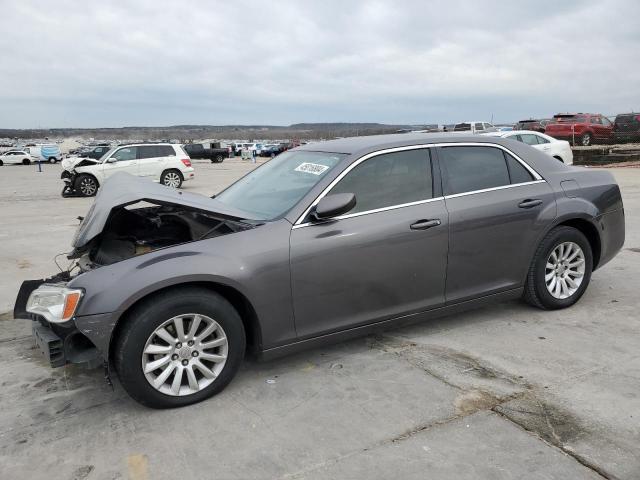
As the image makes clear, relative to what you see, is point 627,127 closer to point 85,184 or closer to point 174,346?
point 85,184

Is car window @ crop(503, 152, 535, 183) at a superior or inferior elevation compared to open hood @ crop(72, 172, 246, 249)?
superior

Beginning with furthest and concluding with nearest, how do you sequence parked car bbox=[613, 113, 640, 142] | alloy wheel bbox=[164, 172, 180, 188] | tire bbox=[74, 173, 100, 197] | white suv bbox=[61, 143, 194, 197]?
parked car bbox=[613, 113, 640, 142]
alloy wheel bbox=[164, 172, 180, 188]
white suv bbox=[61, 143, 194, 197]
tire bbox=[74, 173, 100, 197]

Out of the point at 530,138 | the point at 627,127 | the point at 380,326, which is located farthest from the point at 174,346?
the point at 627,127

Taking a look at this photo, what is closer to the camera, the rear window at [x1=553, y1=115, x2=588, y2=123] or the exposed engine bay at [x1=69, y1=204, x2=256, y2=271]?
the exposed engine bay at [x1=69, y1=204, x2=256, y2=271]

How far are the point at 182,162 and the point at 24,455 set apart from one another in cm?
1601

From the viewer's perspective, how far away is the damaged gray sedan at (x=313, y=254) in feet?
10.2

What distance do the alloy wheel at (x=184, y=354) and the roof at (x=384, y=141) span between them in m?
1.67

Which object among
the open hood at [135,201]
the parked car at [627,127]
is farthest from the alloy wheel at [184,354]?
the parked car at [627,127]

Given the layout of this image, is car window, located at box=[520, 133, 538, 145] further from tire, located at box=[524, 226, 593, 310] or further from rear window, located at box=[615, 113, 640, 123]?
rear window, located at box=[615, 113, 640, 123]

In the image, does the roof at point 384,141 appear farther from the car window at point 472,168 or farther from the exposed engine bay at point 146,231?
the exposed engine bay at point 146,231

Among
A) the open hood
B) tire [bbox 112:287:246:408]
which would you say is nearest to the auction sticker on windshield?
the open hood

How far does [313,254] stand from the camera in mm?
3447

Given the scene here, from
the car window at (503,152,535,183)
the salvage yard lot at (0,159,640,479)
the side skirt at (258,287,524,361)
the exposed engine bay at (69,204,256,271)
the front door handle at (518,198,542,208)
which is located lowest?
the salvage yard lot at (0,159,640,479)

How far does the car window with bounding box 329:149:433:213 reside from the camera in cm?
376
